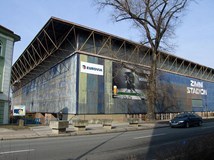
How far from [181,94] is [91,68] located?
24606 millimetres

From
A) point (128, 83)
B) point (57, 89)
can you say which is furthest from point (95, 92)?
point (57, 89)

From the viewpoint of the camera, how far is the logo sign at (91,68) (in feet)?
101

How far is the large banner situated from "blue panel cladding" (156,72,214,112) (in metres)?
6.12

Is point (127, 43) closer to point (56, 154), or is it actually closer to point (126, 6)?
point (126, 6)

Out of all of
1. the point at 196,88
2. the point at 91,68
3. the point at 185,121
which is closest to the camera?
the point at 185,121

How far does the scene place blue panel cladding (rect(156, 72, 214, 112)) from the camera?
43688 millimetres

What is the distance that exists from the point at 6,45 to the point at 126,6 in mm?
14622

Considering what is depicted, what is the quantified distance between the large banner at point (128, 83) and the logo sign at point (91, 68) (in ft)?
8.94

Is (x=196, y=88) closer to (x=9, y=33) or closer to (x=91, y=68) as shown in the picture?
(x=91, y=68)

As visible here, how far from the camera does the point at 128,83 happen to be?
35875 mm

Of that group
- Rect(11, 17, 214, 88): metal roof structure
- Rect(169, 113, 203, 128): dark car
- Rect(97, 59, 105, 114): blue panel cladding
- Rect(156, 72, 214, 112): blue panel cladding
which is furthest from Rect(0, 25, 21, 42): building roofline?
Rect(156, 72, 214, 112): blue panel cladding

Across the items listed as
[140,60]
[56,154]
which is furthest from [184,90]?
[56,154]

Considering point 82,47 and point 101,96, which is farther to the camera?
point 101,96

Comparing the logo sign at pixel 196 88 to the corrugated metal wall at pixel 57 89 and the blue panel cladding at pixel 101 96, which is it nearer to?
the blue panel cladding at pixel 101 96
